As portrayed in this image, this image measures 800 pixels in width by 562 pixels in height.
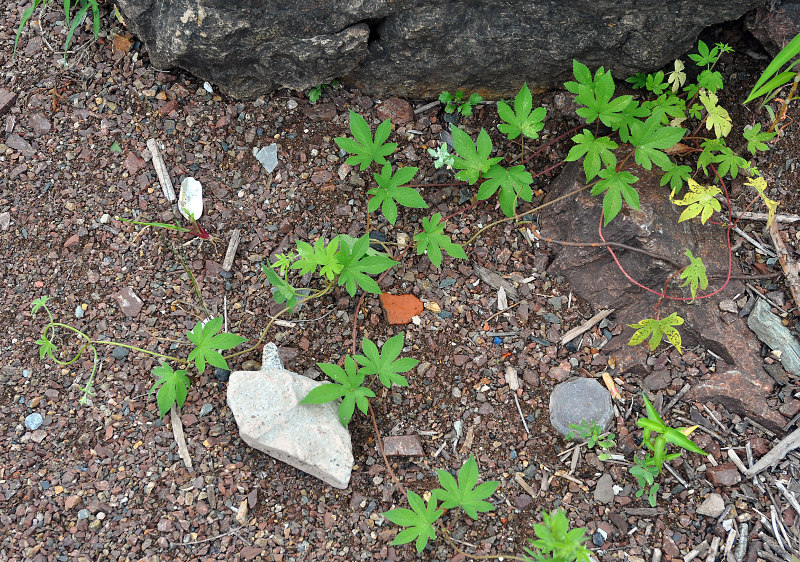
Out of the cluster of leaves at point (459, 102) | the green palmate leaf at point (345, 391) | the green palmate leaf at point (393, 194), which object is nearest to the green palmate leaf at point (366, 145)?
the green palmate leaf at point (393, 194)

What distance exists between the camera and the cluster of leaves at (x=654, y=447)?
2.37 m

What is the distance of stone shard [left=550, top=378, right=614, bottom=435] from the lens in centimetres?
262

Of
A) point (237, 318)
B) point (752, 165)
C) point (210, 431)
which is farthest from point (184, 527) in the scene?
point (752, 165)

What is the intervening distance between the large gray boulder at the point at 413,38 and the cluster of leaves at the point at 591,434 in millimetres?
1659

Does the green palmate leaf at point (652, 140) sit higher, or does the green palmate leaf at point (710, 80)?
the green palmate leaf at point (710, 80)

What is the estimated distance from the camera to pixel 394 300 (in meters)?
2.84

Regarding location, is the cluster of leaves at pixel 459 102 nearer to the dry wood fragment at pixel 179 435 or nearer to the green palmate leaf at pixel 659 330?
the green palmate leaf at pixel 659 330

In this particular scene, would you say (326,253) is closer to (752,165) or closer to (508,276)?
(508,276)

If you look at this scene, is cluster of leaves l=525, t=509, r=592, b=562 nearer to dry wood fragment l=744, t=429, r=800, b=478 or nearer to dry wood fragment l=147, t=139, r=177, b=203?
dry wood fragment l=744, t=429, r=800, b=478

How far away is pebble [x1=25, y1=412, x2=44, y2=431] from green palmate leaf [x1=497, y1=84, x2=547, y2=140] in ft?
7.72

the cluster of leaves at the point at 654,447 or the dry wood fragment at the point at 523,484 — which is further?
the dry wood fragment at the point at 523,484

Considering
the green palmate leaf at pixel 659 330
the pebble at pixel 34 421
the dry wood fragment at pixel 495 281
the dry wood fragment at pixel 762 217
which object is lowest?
the pebble at pixel 34 421

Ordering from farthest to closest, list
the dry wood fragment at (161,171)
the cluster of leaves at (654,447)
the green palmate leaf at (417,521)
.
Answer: the dry wood fragment at (161,171) → the cluster of leaves at (654,447) → the green palmate leaf at (417,521)

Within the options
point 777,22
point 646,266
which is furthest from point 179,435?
point 777,22
